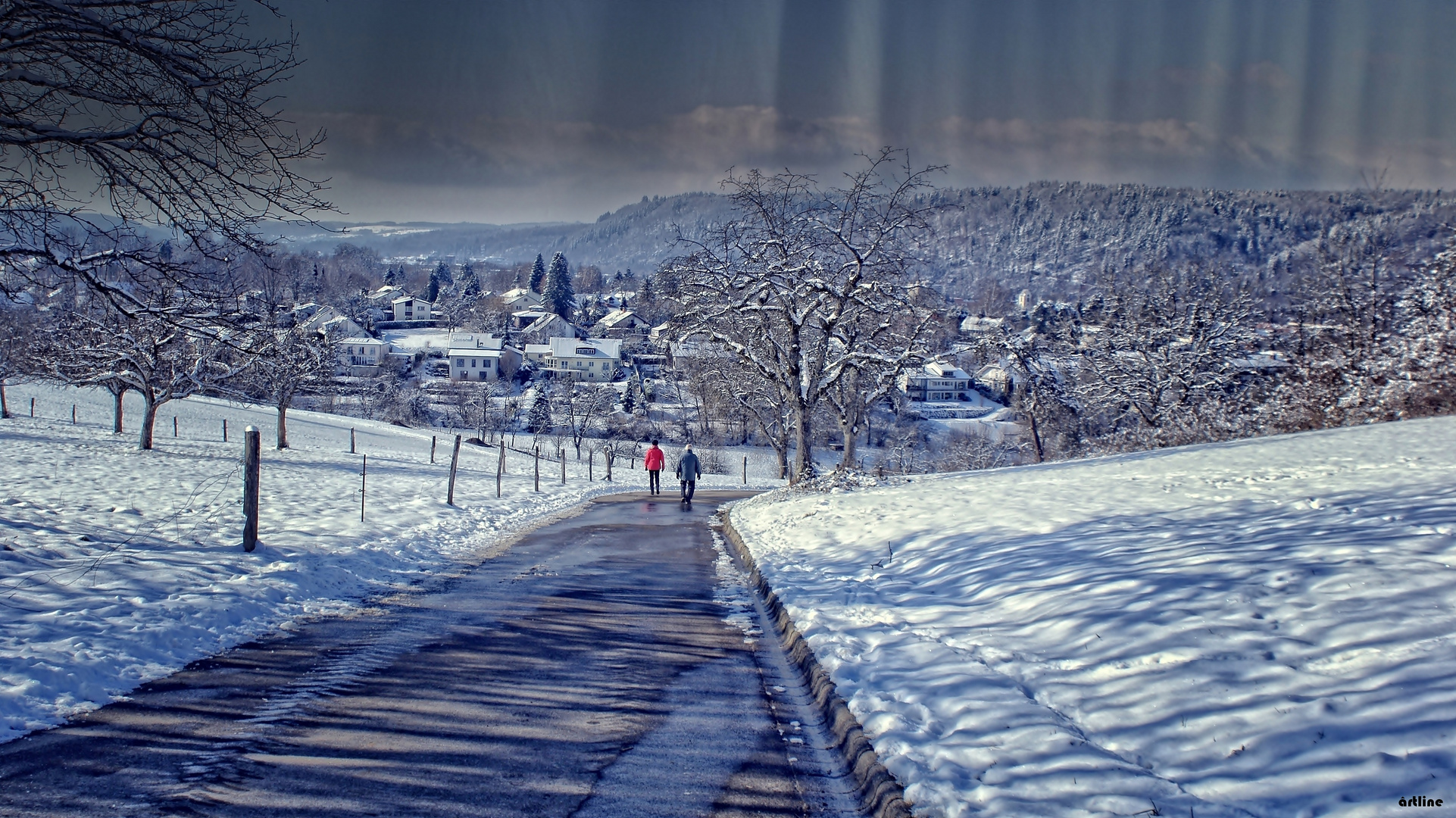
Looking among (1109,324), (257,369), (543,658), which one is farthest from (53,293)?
(1109,324)

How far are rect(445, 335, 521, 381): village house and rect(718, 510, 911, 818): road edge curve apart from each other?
92156 mm

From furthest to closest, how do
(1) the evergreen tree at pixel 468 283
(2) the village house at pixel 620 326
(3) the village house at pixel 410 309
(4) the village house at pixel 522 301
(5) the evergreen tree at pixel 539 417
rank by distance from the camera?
1. (1) the evergreen tree at pixel 468 283
2. (4) the village house at pixel 522 301
3. (3) the village house at pixel 410 309
4. (2) the village house at pixel 620 326
5. (5) the evergreen tree at pixel 539 417

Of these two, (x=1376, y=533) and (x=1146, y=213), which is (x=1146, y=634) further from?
(x=1146, y=213)

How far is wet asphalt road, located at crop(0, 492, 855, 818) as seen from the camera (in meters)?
3.66

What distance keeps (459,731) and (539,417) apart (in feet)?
216

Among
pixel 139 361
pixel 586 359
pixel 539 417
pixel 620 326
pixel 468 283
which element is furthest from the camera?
pixel 468 283

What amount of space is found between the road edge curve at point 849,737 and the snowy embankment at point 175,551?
15.0ft

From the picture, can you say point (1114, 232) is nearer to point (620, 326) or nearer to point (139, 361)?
point (620, 326)

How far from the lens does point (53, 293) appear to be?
30.5 feet

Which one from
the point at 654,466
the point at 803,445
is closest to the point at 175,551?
the point at 803,445

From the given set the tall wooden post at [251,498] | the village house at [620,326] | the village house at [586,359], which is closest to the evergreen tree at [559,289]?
the village house at [620,326]

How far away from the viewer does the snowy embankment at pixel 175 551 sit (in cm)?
535

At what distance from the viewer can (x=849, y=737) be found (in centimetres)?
458

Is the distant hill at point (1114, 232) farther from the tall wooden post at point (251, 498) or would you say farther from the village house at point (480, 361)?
the tall wooden post at point (251, 498)
